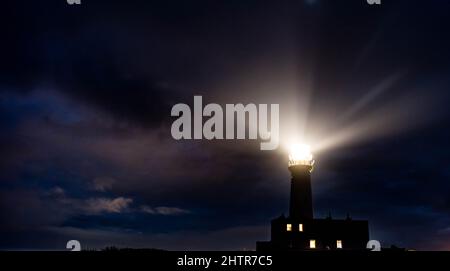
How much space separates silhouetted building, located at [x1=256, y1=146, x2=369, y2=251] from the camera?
221 ft

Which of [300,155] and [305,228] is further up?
[300,155]

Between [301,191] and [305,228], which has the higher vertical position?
[301,191]

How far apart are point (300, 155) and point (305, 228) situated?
9.56 metres

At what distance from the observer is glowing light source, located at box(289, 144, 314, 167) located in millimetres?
69625

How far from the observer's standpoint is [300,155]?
70.4 meters

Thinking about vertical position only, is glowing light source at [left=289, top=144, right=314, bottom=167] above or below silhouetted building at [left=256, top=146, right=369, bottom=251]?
above

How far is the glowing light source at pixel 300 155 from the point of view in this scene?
228 feet

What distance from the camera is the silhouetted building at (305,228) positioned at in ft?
221

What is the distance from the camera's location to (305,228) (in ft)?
221

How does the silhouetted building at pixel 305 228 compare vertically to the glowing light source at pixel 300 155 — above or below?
below
